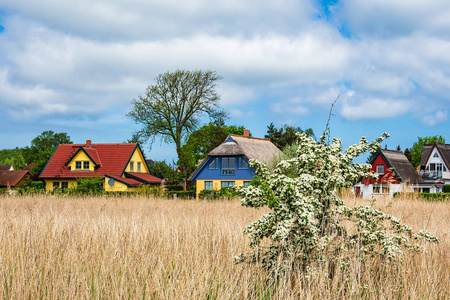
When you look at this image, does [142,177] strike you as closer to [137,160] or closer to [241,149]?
[137,160]

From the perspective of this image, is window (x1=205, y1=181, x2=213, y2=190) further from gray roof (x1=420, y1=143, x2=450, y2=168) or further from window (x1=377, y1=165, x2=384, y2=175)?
gray roof (x1=420, y1=143, x2=450, y2=168)

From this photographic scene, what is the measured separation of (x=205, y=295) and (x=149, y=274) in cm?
104

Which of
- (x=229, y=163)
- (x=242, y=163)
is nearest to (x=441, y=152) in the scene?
(x=242, y=163)

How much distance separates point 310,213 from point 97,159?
42.4m

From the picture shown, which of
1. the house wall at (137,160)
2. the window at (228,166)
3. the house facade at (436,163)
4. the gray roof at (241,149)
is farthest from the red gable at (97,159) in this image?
the house facade at (436,163)

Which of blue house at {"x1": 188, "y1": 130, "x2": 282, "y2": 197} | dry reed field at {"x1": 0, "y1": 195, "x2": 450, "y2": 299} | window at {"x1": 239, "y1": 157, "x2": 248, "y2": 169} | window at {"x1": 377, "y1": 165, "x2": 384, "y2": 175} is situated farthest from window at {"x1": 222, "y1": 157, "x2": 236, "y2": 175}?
dry reed field at {"x1": 0, "y1": 195, "x2": 450, "y2": 299}

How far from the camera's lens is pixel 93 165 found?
1730 inches

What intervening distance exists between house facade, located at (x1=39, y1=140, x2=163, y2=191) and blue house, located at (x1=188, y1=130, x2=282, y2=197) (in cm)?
553

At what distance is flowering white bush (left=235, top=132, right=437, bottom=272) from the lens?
493cm

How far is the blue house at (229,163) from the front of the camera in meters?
42.2

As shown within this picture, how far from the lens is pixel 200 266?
17.0ft

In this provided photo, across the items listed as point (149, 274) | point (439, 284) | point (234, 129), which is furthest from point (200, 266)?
point (234, 129)

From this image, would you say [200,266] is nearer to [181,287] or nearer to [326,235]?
[181,287]

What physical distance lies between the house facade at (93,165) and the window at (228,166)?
7476 millimetres
